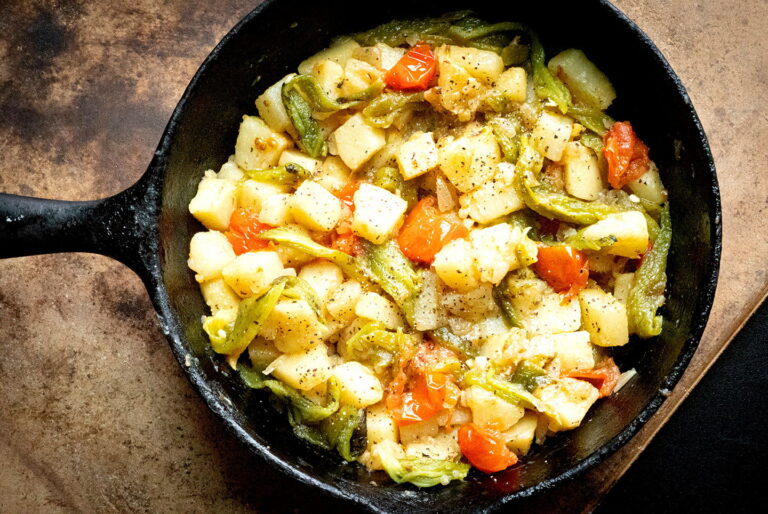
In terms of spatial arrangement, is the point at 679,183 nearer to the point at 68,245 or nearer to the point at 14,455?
the point at 68,245

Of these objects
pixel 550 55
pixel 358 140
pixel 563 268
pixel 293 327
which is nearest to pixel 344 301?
pixel 293 327

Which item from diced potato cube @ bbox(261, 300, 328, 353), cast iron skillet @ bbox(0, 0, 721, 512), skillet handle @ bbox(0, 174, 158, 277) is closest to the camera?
skillet handle @ bbox(0, 174, 158, 277)

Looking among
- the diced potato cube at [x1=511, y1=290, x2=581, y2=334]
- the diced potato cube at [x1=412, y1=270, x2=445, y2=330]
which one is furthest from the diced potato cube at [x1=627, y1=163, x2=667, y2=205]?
the diced potato cube at [x1=412, y1=270, x2=445, y2=330]

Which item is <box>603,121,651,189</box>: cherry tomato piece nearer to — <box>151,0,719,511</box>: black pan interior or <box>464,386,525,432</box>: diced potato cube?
<box>151,0,719,511</box>: black pan interior

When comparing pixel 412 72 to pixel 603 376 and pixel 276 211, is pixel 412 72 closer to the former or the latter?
pixel 276 211

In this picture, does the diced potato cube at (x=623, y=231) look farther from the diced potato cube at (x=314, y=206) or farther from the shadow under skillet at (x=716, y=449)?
the shadow under skillet at (x=716, y=449)

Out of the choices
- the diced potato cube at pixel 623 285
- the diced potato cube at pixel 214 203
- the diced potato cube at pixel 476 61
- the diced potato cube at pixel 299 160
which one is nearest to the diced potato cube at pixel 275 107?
the diced potato cube at pixel 299 160
